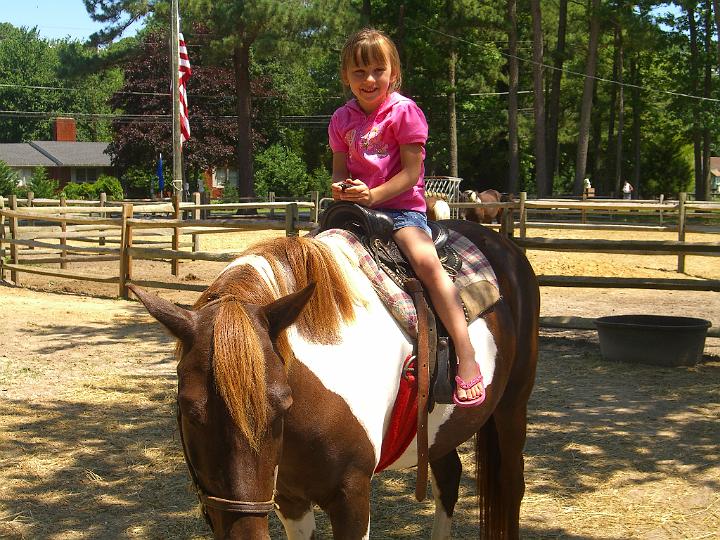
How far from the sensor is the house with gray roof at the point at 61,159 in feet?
192

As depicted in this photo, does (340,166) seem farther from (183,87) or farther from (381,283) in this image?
(183,87)

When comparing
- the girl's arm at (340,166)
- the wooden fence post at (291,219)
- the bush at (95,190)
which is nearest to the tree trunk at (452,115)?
the bush at (95,190)

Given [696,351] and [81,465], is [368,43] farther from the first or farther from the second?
[696,351]

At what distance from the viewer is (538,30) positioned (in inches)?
1085

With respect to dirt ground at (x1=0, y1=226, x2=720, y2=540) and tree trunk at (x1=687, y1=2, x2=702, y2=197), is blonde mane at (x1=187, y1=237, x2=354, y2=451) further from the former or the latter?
tree trunk at (x1=687, y1=2, x2=702, y2=197)

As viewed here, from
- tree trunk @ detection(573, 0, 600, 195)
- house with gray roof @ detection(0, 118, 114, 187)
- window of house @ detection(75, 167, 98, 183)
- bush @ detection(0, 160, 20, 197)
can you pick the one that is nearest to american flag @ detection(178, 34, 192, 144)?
tree trunk @ detection(573, 0, 600, 195)

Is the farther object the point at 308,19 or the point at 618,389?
the point at 308,19

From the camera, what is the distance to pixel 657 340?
694cm

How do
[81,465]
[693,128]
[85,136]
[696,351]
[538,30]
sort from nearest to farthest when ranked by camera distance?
1. [81,465]
2. [696,351]
3. [538,30]
4. [693,128]
5. [85,136]

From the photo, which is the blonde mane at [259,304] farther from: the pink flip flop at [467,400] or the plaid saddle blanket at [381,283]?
the pink flip flop at [467,400]

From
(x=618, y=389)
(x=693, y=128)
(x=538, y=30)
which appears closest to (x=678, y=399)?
(x=618, y=389)

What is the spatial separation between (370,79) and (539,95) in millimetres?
26885

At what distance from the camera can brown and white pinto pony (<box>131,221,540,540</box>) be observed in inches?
72.0

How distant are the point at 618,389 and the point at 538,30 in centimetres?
2359
